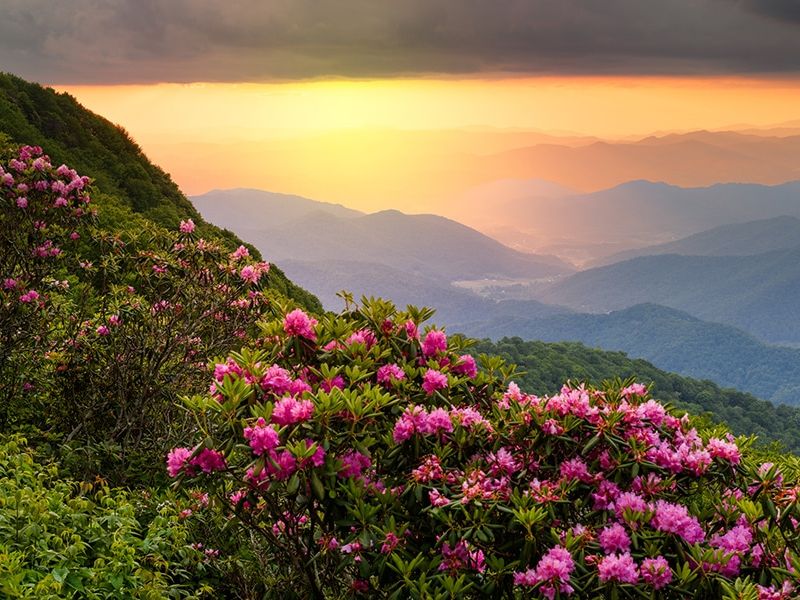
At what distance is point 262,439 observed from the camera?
182 inches

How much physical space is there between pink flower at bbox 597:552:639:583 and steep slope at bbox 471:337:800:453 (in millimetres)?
59983

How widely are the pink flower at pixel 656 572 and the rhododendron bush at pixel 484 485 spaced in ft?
0.04

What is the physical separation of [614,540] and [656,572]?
297 millimetres

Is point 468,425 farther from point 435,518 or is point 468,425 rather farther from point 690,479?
point 690,479

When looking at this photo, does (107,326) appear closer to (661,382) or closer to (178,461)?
(178,461)

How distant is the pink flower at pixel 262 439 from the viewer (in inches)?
181

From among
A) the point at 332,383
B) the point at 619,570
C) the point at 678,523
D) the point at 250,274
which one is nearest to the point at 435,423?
the point at 332,383

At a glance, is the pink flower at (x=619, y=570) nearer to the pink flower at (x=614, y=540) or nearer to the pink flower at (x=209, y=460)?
the pink flower at (x=614, y=540)

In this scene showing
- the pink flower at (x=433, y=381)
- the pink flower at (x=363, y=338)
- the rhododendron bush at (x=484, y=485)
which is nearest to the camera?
the rhododendron bush at (x=484, y=485)

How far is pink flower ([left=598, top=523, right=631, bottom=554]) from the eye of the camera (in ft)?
14.7

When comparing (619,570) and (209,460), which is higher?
(209,460)

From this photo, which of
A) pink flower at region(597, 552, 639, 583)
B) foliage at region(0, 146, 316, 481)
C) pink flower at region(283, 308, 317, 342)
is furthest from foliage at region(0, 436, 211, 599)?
foliage at region(0, 146, 316, 481)

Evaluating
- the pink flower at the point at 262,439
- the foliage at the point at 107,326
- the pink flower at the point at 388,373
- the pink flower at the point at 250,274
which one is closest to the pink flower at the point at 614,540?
the pink flower at the point at 388,373

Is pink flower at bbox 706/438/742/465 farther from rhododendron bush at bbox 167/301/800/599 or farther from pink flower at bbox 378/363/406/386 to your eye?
pink flower at bbox 378/363/406/386
